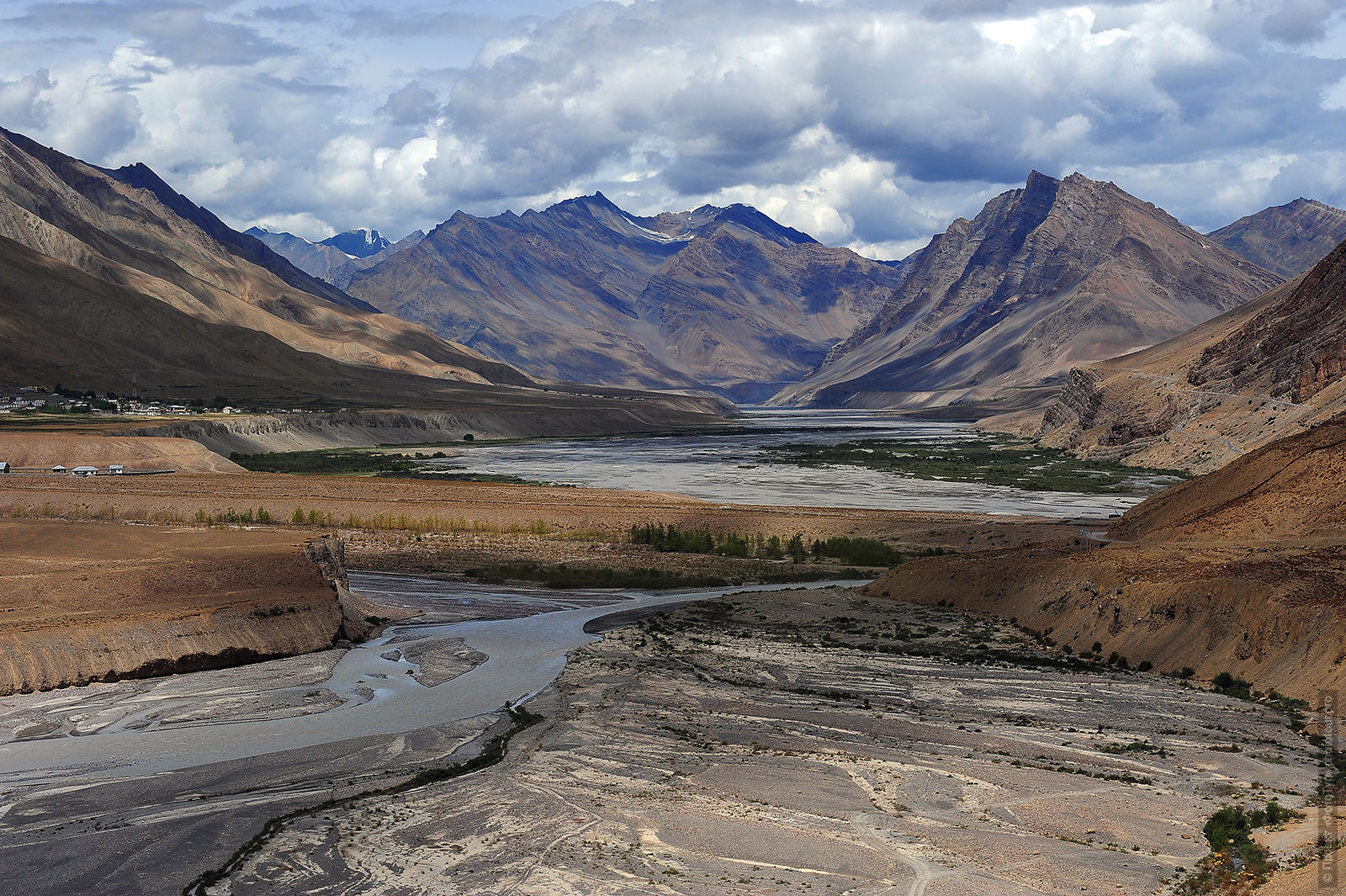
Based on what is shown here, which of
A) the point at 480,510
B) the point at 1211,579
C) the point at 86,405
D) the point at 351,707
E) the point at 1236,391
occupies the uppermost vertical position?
the point at 1236,391

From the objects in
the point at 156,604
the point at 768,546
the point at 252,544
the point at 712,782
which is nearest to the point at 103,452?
the point at 252,544

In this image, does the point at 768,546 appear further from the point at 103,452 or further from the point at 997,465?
the point at 997,465

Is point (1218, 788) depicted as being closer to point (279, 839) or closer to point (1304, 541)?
point (279, 839)

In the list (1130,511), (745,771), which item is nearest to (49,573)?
(745,771)

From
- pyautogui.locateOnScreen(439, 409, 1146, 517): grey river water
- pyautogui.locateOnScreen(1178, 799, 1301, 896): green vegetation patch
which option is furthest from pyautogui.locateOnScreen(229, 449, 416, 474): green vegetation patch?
A: pyautogui.locateOnScreen(1178, 799, 1301, 896): green vegetation patch

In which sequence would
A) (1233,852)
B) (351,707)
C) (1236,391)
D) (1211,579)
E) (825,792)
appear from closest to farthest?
(1233,852), (825,792), (351,707), (1211,579), (1236,391)

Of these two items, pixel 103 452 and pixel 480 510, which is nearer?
pixel 480 510

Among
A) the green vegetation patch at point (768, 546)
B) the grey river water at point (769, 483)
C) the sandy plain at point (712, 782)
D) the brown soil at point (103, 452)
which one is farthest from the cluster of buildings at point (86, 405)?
the sandy plain at point (712, 782)

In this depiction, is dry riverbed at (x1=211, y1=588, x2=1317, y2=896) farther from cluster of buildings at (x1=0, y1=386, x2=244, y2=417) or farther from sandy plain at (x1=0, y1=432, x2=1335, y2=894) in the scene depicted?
cluster of buildings at (x1=0, y1=386, x2=244, y2=417)
